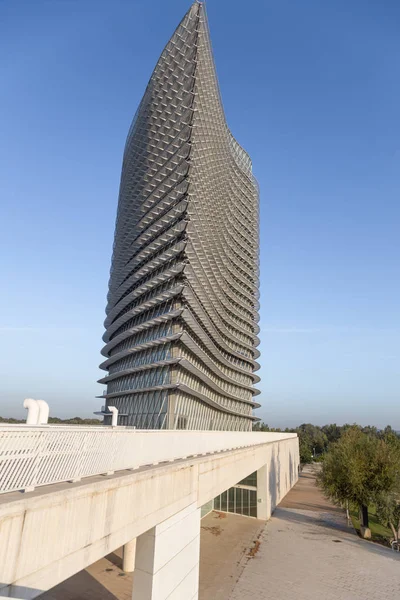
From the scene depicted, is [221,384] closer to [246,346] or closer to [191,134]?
[246,346]

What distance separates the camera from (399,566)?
83.3ft

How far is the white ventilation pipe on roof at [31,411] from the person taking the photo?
9508 mm

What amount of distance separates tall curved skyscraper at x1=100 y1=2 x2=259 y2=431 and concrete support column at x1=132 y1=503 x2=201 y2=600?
35.0 meters

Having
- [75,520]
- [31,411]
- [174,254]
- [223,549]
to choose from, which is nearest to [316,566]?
[223,549]

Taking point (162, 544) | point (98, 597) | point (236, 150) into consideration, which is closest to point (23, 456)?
point (162, 544)

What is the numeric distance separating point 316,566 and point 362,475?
11859 mm

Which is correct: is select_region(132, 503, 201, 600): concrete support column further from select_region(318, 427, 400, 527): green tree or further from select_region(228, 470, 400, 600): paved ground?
select_region(318, 427, 400, 527): green tree

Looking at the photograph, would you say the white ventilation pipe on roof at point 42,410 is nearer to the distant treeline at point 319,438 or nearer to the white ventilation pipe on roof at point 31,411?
the white ventilation pipe on roof at point 31,411

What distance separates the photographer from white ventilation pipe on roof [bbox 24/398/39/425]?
951 cm

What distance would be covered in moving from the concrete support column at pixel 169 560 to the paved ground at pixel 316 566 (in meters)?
8.48

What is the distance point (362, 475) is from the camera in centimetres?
3441

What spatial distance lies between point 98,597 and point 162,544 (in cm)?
996

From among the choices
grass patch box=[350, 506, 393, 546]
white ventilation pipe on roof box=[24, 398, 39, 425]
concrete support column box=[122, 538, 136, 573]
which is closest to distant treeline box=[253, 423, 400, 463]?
grass patch box=[350, 506, 393, 546]

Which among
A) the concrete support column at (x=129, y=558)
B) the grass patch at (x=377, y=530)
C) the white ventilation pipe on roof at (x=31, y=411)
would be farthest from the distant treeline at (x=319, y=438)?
the white ventilation pipe on roof at (x=31, y=411)
